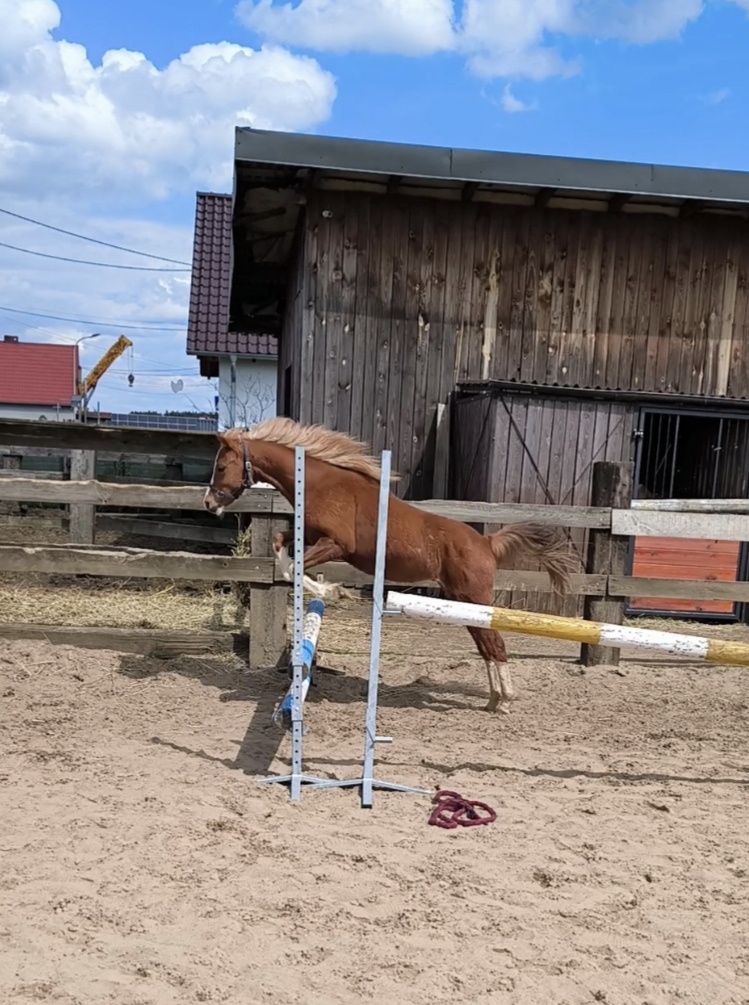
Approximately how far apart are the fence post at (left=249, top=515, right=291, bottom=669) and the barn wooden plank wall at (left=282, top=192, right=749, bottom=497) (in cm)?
289

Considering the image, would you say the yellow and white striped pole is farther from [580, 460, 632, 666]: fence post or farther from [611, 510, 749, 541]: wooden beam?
[580, 460, 632, 666]: fence post

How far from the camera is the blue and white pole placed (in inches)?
160

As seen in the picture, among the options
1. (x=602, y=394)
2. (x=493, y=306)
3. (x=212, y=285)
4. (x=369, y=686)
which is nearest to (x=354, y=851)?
(x=369, y=686)

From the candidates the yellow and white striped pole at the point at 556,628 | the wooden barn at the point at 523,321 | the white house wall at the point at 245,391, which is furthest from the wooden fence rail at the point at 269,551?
the white house wall at the point at 245,391

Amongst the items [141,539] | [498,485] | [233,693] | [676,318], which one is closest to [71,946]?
[233,693]

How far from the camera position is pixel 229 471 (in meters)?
5.06

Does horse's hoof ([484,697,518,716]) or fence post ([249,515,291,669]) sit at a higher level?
fence post ([249,515,291,669])

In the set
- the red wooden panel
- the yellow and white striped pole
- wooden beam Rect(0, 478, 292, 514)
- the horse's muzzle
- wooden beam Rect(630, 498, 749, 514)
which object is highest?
wooden beam Rect(630, 498, 749, 514)

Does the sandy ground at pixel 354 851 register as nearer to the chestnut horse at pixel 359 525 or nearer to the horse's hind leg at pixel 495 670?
the horse's hind leg at pixel 495 670

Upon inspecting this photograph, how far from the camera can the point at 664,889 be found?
3.04 metres

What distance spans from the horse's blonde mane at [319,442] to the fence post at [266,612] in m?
0.73

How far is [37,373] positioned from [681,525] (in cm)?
4547

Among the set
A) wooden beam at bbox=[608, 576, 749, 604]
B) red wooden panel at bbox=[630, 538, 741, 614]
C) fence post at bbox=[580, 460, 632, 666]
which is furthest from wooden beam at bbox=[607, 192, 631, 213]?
wooden beam at bbox=[608, 576, 749, 604]

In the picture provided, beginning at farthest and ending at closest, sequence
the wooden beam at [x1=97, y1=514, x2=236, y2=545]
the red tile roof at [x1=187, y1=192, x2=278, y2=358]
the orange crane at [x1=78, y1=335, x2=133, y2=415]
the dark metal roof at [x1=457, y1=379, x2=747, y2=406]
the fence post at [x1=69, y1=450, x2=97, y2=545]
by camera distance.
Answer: the orange crane at [x1=78, y1=335, x2=133, y2=415]
the red tile roof at [x1=187, y1=192, x2=278, y2=358]
the wooden beam at [x1=97, y1=514, x2=236, y2=545]
the fence post at [x1=69, y1=450, x2=97, y2=545]
the dark metal roof at [x1=457, y1=379, x2=747, y2=406]
